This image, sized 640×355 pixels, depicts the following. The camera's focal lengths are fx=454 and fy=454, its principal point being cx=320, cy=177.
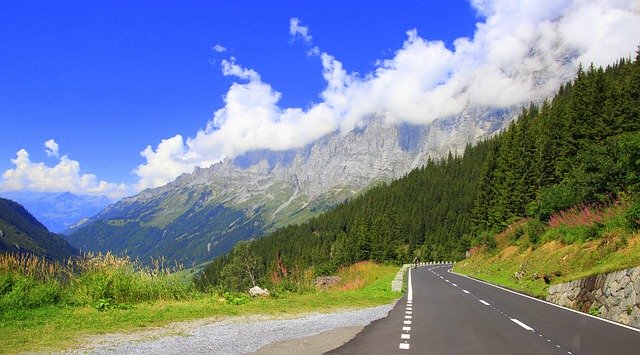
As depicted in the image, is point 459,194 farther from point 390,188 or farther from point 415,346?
point 415,346

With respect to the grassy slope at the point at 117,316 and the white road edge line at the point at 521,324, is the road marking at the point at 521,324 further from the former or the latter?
the grassy slope at the point at 117,316

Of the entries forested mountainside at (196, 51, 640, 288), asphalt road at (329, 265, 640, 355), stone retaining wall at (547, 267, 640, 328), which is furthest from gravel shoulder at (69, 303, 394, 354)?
forested mountainside at (196, 51, 640, 288)

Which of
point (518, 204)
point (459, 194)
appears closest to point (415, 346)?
point (518, 204)

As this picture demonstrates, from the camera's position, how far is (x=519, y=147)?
58.7 m

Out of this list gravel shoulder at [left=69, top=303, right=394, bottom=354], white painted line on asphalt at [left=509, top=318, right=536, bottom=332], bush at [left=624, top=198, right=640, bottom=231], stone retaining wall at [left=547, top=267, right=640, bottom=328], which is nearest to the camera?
gravel shoulder at [left=69, top=303, right=394, bottom=354]

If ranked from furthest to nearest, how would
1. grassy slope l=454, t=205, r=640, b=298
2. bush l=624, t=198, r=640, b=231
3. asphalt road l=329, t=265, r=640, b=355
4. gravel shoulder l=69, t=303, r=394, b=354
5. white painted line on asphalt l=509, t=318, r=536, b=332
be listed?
bush l=624, t=198, r=640, b=231
grassy slope l=454, t=205, r=640, b=298
white painted line on asphalt l=509, t=318, r=536, b=332
asphalt road l=329, t=265, r=640, b=355
gravel shoulder l=69, t=303, r=394, b=354

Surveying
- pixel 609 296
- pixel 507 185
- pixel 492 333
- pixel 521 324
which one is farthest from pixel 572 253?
pixel 507 185

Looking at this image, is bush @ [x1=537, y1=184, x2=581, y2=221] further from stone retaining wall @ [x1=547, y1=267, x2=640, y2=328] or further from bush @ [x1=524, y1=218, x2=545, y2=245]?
stone retaining wall @ [x1=547, y1=267, x2=640, y2=328]

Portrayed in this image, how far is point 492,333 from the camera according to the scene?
1169 cm

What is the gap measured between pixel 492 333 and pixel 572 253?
50.8ft

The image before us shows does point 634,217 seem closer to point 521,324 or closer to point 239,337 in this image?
point 521,324

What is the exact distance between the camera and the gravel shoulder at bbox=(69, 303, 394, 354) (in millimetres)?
8953

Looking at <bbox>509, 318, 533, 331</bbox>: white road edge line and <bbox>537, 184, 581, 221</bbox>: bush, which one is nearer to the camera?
<bbox>509, 318, 533, 331</bbox>: white road edge line

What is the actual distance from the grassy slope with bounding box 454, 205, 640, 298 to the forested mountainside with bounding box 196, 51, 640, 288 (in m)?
3.22
